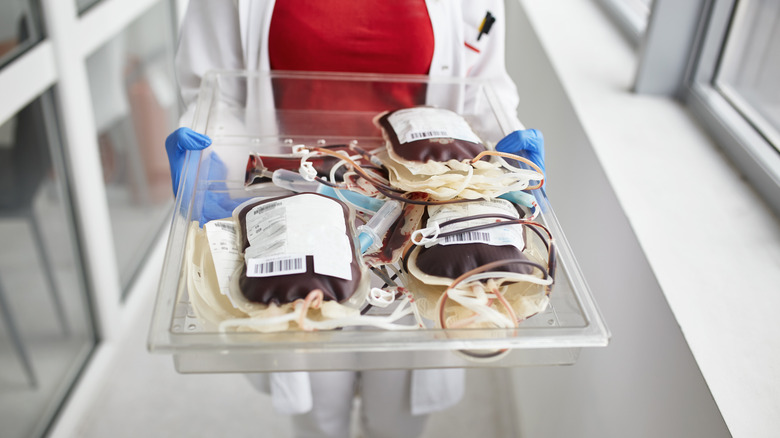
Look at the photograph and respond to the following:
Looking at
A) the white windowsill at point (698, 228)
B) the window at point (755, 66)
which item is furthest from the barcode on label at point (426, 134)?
the window at point (755, 66)

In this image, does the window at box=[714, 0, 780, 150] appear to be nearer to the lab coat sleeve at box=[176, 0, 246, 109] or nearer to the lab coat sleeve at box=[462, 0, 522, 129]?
the lab coat sleeve at box=[462, 0, 522, 129]

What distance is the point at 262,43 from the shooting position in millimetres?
1018

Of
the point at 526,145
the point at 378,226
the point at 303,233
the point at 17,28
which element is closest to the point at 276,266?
the point at 303,233

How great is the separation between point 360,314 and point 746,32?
3.76ft

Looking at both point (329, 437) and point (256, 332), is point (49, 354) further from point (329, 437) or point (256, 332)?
point (256, 332)

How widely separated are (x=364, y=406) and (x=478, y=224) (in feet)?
2.58

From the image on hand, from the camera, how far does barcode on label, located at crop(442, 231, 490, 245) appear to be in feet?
2.22

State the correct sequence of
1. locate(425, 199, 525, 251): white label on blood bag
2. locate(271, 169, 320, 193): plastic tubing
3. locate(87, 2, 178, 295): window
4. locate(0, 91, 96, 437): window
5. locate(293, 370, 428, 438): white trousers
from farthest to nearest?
1. locate(87, 2, 178, 295): window
2. locate(0, 91, 96, 437): window
3. locate(293, 370, 428, 438): white trousers
4. locate(271, 169, 320, 193): plastic tubing
5. locate(425, 199, 525, 251): white label on blood bag

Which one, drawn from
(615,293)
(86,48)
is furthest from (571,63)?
(86,48)

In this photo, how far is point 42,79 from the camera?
134cm

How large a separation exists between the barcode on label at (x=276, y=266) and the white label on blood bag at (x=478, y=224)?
0.15 meters

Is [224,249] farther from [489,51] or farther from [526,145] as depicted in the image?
[489,51]

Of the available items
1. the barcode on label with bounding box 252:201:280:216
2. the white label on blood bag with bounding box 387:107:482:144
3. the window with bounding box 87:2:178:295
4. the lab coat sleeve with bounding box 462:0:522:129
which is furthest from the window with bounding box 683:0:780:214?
the window with bounding box 87:2:178:295

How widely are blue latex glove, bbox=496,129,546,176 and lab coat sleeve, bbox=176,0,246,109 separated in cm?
49
